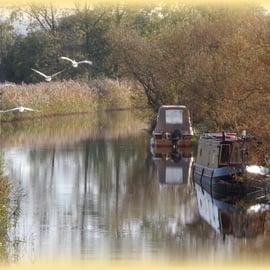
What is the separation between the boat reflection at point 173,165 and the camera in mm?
27656

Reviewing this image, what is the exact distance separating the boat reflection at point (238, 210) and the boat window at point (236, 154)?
0.98m

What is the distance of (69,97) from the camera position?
5356 centimetres

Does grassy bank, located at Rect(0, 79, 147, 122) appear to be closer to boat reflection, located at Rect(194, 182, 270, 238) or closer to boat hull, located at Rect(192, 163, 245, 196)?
→ boat hull, located at Rect(192, 163, 245, 196)

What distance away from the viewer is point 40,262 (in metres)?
16.0

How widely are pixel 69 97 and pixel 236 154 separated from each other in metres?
30.6

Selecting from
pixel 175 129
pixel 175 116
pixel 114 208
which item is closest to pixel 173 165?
pixel 175 116

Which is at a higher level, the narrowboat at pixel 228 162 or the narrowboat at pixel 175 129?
the narrowboat at pixel 175 129

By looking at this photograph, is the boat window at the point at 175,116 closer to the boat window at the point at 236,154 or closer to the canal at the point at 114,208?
the canal at the point at 114,208

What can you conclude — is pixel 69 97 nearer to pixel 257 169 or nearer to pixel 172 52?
pixel 172 52

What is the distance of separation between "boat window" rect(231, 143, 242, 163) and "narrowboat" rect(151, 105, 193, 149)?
11.4 meters

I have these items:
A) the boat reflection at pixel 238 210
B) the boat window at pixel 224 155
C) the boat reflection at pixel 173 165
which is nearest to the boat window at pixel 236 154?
the boat window at pixel 224 155

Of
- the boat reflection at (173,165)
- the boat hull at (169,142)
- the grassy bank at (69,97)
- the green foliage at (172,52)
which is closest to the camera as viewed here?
the green foliage at (172,52)

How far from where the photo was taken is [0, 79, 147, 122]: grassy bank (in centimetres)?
4847

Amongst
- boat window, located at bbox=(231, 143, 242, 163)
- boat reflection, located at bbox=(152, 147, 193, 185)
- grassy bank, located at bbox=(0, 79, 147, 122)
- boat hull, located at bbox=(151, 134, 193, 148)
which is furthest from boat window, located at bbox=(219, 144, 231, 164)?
grassy bank, located at bbox=(0, 79, 147, 122)
